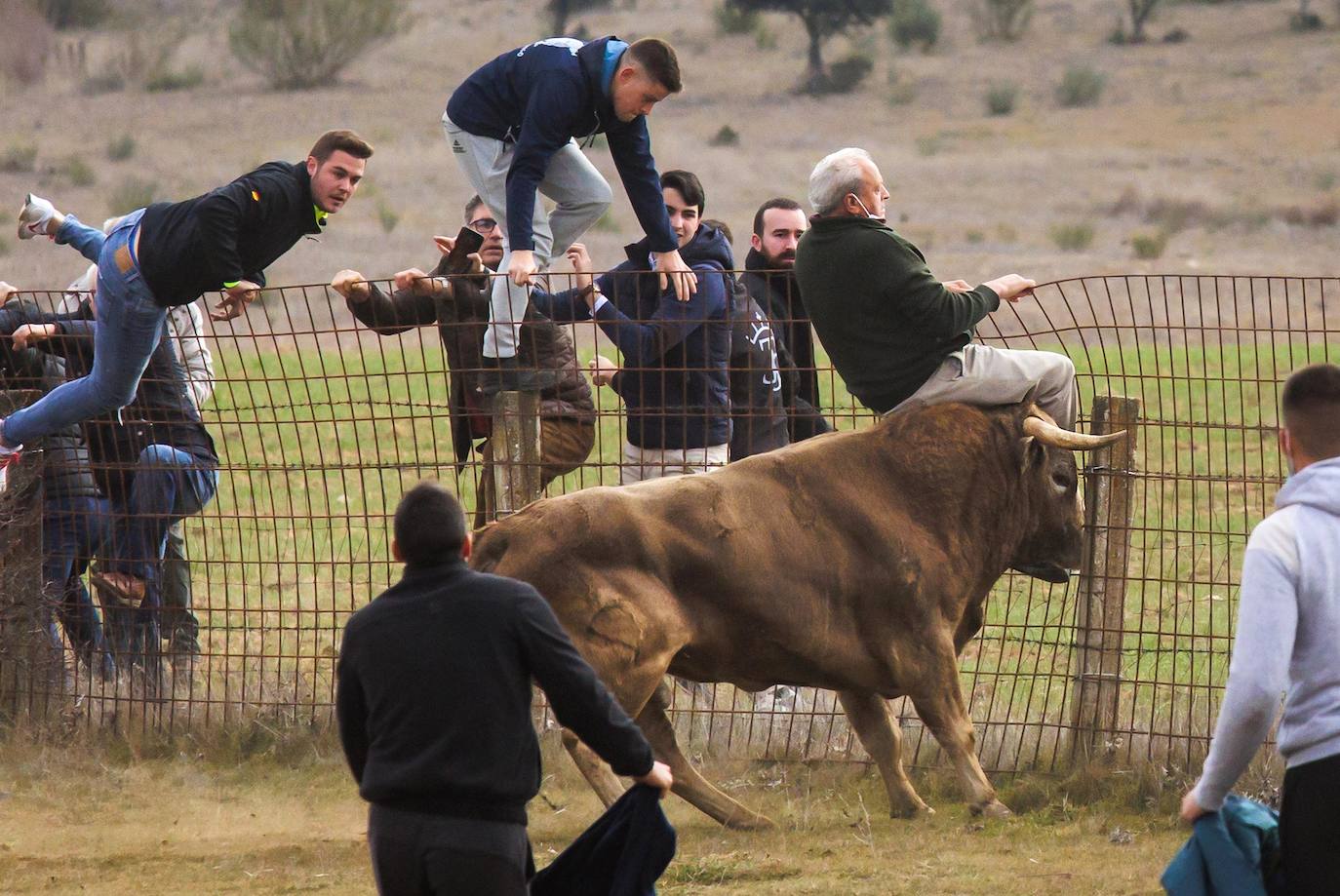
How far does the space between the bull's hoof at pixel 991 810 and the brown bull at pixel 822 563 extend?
2 cm

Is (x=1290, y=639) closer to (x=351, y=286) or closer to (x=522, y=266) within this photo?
(x=522, y=266)

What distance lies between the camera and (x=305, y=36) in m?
60.3

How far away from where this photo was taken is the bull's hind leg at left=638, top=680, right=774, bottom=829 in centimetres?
734

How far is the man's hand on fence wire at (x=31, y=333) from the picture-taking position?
889 centimetres

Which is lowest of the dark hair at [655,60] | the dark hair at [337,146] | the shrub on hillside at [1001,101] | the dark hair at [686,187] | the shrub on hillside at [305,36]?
the dark hair at [686,187]

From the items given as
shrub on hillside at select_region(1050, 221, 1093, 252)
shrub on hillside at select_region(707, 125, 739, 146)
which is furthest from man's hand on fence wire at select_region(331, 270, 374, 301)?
shrub on hillside at select_region(707, 125, 739, 146)

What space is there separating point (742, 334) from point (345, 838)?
9.15 ft

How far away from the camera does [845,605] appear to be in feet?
23.4

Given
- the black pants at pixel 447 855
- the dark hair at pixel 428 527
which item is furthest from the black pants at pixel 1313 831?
the dark hair at pixel 428 527

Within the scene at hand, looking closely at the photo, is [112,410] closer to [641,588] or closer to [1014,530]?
[641,588]

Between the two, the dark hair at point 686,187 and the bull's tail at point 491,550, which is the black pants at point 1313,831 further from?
the dark hair at point 686,187

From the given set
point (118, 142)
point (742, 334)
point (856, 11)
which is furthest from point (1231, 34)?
point (742, 334)

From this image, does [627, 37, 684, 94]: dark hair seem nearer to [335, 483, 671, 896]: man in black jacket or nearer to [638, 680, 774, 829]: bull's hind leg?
[638, 680, 774, 829]: bull's hind leg

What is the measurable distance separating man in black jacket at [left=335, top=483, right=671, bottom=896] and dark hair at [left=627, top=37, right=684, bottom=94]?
155 inches
